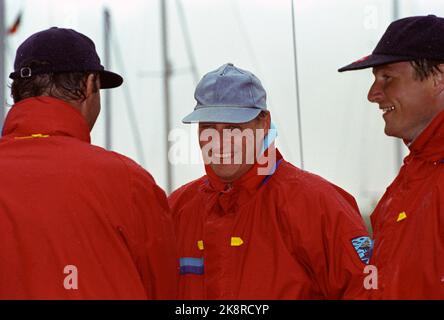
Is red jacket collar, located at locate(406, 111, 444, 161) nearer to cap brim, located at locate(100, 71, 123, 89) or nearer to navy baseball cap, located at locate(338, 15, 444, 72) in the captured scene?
navy baseball cap, located at locate(338, 15, 444, 72)

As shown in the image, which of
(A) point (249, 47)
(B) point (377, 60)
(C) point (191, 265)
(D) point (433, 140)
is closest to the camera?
(D) point (433, 140)

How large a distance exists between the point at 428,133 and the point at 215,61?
2.10m

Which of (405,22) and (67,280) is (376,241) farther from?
(67,280)

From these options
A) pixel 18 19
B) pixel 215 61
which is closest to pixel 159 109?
pixel 215 61

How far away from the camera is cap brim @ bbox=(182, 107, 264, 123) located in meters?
2.16

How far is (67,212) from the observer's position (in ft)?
5.59

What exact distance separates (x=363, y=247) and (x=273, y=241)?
24 centimetres

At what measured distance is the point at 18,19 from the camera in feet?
12.2

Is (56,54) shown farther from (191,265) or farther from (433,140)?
(433,140)

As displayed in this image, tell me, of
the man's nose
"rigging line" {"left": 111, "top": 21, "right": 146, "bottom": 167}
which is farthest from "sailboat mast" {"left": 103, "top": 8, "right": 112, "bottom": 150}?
the man's nose

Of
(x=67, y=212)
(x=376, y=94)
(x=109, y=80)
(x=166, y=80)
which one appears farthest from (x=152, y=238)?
(x=166, y=80)

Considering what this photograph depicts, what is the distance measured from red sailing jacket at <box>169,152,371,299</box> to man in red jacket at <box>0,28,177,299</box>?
192 mm
